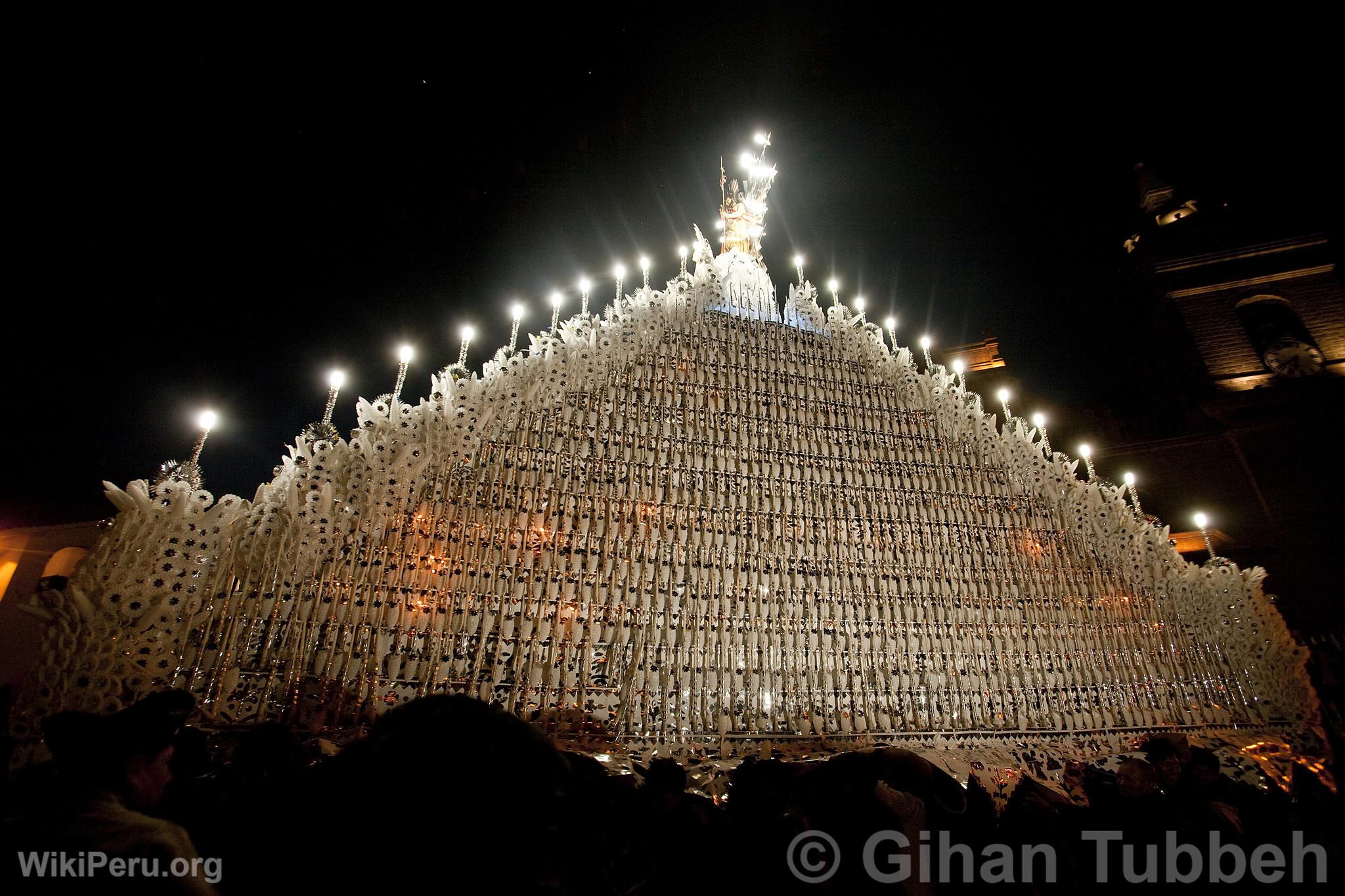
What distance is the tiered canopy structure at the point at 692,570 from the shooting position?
4480mm

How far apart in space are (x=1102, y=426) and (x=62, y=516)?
2360 cm

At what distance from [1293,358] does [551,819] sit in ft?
72.1

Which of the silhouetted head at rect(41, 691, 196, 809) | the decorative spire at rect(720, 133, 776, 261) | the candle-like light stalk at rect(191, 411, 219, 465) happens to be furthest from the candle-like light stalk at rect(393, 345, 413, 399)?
the decorative spire at rect(720, 133, 776, 261)

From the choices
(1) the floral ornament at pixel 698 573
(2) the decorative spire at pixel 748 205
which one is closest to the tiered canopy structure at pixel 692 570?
(1) the floral ornament at pixel 698 573

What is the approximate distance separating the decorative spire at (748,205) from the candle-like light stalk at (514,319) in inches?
168

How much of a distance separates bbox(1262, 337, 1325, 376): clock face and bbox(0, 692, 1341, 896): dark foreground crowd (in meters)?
15.9

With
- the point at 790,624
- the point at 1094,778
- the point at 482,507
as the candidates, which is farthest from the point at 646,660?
the point at 1094,778

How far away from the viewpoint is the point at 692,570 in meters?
6.02

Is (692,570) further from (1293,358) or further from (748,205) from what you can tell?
(1293,358)

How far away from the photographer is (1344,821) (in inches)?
163

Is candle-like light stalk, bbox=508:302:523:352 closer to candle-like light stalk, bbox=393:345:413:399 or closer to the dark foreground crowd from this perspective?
candle-like light stalk, bbox=393:345:413:399

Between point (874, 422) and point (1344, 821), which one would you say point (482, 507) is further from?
point (1344, 821)

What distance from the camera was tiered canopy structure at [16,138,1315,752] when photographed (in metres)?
4.48

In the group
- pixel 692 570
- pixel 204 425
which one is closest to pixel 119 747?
pixel 204 425
